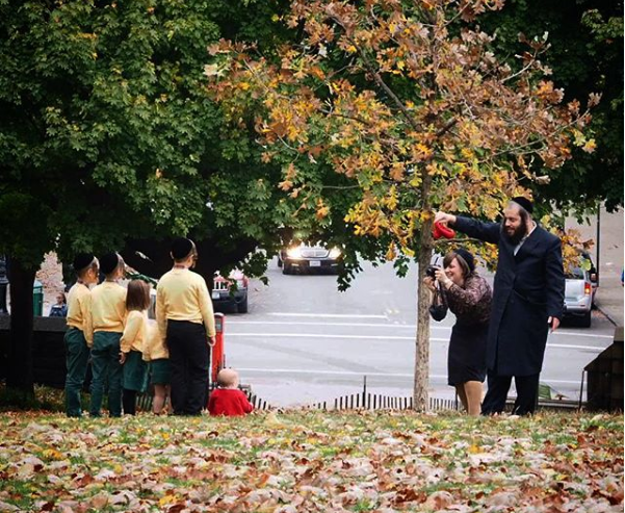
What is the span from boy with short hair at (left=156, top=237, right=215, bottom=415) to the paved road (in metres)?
15.0

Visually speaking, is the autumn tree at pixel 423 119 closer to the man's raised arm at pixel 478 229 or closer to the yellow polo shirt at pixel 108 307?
the yellow polo shirt at pixel 108 307

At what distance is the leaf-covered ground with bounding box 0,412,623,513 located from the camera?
320 inches

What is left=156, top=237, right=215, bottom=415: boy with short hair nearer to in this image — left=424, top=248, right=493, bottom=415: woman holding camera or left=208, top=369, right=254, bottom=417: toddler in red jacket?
left=208, top=369, right=254, bottom=417: toddler in red jacket

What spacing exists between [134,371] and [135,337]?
1.61 ft

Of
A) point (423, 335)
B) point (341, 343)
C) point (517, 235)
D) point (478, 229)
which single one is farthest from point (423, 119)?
point (341, 343)

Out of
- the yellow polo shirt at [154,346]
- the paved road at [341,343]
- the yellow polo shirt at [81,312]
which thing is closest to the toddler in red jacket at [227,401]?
the yellow polo shirt at [154,346]

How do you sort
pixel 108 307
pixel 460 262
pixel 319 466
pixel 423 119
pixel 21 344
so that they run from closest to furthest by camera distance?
pixel 319 466, pixel 460 262, pixel 108 307, pixel 423 119, pixel 21 344

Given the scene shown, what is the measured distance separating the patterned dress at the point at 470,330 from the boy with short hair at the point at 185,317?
2236mm

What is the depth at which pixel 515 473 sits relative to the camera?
29.0 feet

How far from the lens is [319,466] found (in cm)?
927

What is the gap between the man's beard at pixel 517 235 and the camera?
11102 mm

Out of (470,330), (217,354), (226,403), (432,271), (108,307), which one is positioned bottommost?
(217,354)

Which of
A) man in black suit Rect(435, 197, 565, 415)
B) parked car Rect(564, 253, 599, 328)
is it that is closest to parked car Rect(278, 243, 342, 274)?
parked car Rect(564, 253, 599, 328)

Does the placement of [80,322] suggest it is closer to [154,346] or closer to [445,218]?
[154,346]
